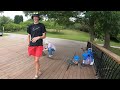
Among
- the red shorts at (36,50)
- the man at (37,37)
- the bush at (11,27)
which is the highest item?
the man at (37,37)

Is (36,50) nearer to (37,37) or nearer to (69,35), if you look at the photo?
(37,37)

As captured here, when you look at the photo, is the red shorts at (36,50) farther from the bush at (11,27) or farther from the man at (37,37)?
the bush at (11,27)

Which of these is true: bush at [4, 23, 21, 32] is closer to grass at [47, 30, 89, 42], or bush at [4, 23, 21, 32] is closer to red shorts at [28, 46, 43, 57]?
grass at [47, 30, 89, 42]

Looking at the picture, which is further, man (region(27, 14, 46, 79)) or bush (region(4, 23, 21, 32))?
bush (region(4, 23, 21, 32))

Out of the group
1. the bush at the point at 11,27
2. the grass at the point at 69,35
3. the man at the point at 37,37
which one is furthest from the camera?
the bush at the point at 11,27

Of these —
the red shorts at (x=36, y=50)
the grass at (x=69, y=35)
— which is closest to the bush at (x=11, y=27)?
the grass at (x=69, y=35)

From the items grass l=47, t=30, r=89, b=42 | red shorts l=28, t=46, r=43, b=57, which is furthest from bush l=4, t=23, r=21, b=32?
red shorts l=28, t=46, r=43, b=57

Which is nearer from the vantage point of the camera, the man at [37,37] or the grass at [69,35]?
the man at [37,37]

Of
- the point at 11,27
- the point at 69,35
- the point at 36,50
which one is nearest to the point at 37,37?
the point at 36,50
